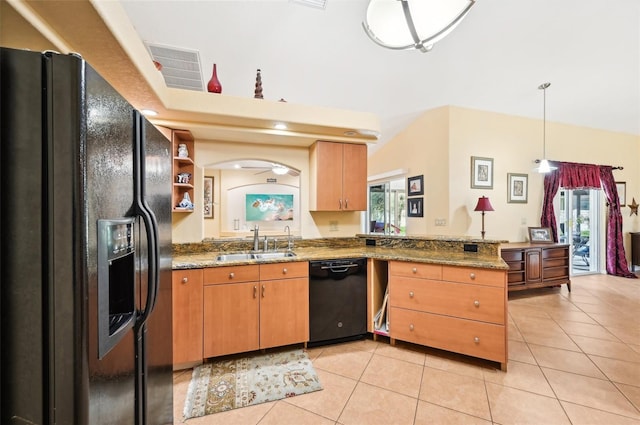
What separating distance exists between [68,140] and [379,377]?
2345 millimetres

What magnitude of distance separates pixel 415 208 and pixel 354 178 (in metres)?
2.07

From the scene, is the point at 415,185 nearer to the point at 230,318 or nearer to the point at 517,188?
the point at 517,188

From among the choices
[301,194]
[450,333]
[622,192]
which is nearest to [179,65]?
[301,194]

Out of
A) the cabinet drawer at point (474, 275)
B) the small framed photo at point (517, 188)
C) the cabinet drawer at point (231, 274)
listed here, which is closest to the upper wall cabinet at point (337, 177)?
the cabinet drawer at point (231, 274)

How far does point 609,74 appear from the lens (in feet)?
11.9

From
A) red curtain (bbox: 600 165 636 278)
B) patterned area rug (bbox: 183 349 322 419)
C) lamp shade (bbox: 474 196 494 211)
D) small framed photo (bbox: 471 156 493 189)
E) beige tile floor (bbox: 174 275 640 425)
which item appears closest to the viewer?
beige tile floor (bbox: 174 275 640 425)

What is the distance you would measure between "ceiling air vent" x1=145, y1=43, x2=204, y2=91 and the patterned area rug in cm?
275

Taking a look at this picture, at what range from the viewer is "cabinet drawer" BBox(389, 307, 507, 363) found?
82.7 inches

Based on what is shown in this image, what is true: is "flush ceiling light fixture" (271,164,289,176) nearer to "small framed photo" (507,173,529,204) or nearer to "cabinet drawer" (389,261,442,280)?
"cabinet drawer" (389,261,442,280)

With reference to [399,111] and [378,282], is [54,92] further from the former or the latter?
[399,111]

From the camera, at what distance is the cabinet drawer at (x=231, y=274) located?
7.16 ft

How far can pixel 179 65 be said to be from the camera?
2.77 m

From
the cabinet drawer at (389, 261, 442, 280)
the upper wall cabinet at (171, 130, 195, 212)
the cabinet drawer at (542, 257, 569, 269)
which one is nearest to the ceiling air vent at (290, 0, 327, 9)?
the upper wall cabinet at (171, 130, 195, 212)

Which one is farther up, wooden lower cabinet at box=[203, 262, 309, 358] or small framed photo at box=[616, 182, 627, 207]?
small framed photo at box=[616, 182, 627, 207]
